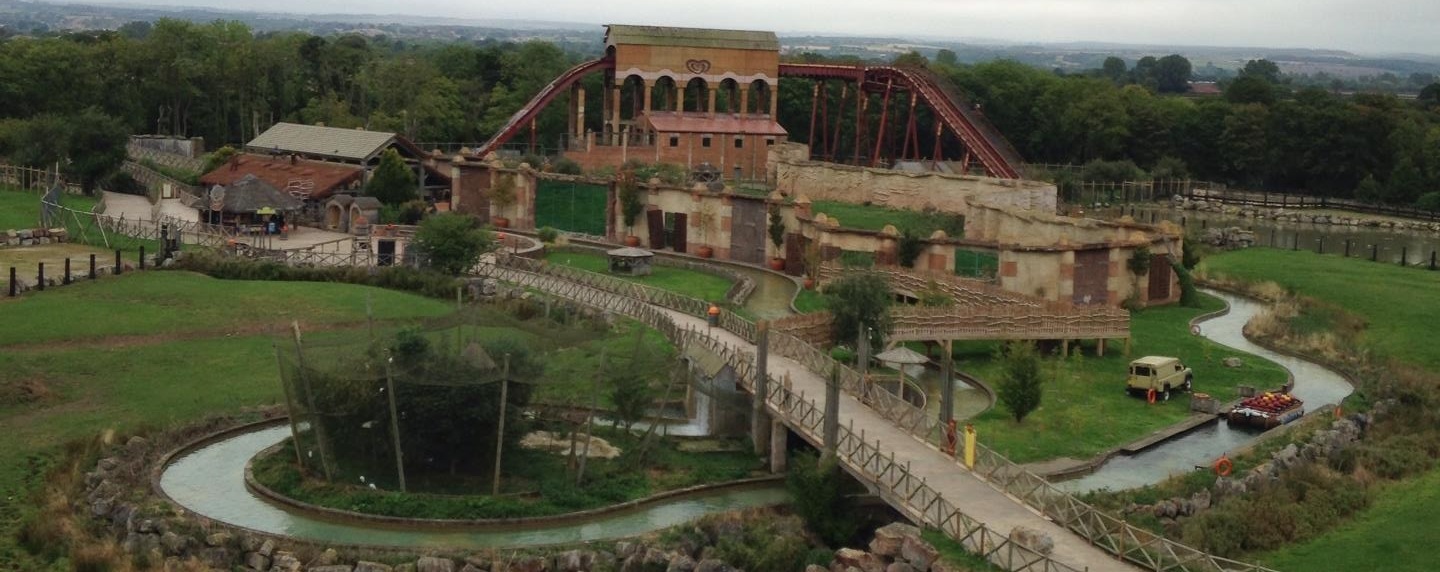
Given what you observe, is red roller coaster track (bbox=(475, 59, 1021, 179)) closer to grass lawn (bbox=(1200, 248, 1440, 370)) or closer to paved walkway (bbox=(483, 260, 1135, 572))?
grass lawn (bbox=(1200, 248, 1440, 370))

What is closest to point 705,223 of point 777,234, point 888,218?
point 777,234

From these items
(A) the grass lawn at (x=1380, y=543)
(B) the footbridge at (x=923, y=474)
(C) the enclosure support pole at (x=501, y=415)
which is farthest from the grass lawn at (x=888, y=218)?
(C) the enclosure support pole at (x=501, y=415)

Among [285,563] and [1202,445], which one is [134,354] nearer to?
[285,563]

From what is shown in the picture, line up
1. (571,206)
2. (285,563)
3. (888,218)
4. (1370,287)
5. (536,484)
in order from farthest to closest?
(571,206) → (888,218) → (1370,287) → (536,484) → (285,563)

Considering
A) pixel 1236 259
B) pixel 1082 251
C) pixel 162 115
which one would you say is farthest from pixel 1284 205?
pixel 162 115

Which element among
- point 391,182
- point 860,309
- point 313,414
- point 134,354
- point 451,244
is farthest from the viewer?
point 391,182

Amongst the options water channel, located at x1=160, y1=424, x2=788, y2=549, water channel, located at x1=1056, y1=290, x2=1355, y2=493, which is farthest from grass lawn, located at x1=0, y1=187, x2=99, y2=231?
water channel, located at x1=1056, y1=290, x2=1355, y2=493

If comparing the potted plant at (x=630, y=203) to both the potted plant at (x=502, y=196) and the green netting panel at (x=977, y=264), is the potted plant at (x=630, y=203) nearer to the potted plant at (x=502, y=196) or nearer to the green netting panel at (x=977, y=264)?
the potted plant at (x=502, y=196)
